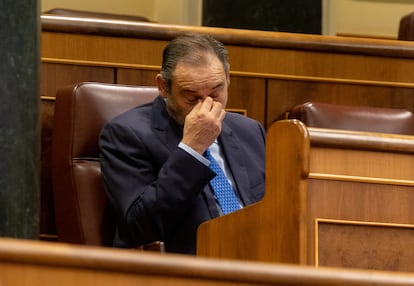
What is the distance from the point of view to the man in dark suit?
3.77 feet

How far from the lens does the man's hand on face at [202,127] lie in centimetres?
117

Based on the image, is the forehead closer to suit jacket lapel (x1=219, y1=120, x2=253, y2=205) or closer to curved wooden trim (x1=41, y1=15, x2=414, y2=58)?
suit jacket lapel (x1=219, y1=120, x2=253, y2=205)

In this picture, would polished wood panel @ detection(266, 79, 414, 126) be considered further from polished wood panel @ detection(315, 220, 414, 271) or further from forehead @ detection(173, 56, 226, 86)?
polished wood panel @ detection(315, 220, 414, 271)

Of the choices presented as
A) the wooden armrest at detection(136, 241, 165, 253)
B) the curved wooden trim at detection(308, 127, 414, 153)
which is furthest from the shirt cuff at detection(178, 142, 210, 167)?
the curved wooden trim at detection(308, 127, 414, 153)

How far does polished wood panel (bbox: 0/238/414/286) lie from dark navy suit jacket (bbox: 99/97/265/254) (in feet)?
1.93

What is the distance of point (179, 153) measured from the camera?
115 centimetres

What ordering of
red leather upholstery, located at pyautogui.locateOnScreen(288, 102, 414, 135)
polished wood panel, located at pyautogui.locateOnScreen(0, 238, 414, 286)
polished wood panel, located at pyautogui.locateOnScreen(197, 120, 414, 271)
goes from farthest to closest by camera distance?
red leather upholstery, located at pyautogui.locateOnScreen(288, 102, 414, 135) < polished wood panel, located at pyautogui.locateOnScreen(197, 120, 414, 271) < polished wood panel, located at pyautogui.locateOnScreen(0, 238, 414, 286)

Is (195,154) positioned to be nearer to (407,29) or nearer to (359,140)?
(359,140)

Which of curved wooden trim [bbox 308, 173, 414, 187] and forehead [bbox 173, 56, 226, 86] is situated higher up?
forehead [bbox 173, 56, 226, 86]

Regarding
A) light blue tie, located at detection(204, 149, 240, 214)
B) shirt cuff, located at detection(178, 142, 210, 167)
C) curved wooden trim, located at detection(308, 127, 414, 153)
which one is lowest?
light blue tie, located at detection(204, 149, 240, 214)

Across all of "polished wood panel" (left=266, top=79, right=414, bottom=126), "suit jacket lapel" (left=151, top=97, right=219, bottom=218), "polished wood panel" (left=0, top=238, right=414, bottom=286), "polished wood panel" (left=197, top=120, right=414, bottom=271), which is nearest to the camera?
"polished wood panel" (left=0, top=238, right=414, bottom=286)

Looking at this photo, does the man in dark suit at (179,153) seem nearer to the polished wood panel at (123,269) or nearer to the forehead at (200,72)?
the forehead at (200,72)

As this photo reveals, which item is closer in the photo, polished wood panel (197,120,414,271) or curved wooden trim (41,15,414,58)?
polished wood panel (197,120,414,271)

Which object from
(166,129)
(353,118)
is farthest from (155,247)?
(353,118)
